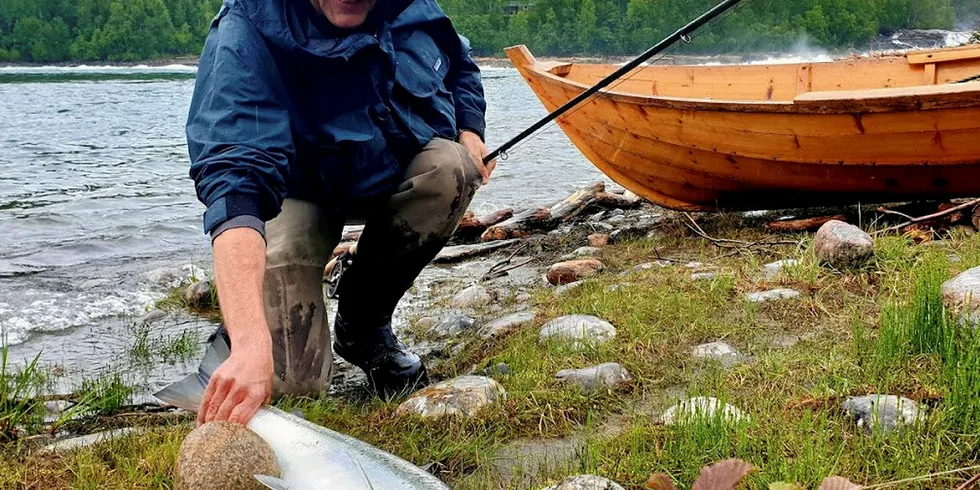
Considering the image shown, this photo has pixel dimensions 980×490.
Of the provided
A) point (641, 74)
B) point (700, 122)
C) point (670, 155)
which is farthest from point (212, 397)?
point (641, 74)

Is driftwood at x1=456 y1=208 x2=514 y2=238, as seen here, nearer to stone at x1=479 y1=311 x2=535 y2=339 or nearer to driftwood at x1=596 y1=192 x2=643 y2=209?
driftwood at x1=596 y1=192 x2=643 y2=209

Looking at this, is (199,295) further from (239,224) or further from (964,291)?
(964,291)

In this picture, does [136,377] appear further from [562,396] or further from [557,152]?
[557,152]

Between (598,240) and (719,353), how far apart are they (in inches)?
125

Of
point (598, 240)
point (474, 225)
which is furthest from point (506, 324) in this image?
point (474, 225)

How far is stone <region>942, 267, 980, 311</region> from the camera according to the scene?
9.30ft

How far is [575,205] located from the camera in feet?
25.9

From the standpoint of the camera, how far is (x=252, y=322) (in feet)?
7.30

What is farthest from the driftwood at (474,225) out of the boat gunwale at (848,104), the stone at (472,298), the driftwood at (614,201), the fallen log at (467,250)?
the stone at (472,298)

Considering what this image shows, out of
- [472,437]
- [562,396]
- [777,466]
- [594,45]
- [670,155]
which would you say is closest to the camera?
[777,466]

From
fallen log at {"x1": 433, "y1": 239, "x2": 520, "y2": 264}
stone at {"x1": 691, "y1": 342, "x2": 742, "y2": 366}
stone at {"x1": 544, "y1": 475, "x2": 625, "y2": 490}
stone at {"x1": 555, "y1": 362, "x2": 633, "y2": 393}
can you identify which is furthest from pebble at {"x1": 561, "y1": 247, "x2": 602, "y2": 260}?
stone at {"x1": 544, "y1": 475, "x2": 625, "y2": 490}

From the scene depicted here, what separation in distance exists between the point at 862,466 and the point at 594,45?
2913 inches

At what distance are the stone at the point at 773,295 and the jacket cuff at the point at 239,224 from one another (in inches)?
→ 90.5

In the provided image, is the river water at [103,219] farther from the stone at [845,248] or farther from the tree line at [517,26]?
the tree line at [517,26]
